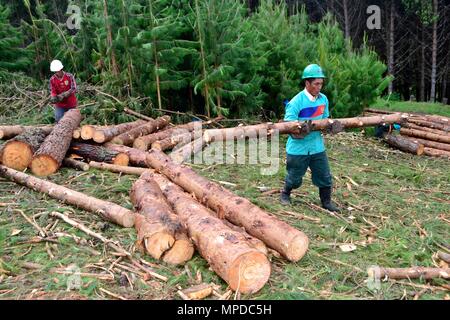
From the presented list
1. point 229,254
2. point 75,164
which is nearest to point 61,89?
point 75,164

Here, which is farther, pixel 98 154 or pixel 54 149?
pixel 98 154

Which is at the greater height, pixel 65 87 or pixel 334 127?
pixel 65 87

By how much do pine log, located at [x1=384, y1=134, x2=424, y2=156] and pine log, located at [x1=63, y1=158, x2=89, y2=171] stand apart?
277 inches

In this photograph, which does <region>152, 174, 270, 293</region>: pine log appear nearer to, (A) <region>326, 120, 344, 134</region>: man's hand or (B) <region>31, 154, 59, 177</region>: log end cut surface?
(A) <region>326, 120, 344, 134</region>: man's hand

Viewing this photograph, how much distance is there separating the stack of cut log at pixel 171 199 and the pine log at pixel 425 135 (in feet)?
9.77

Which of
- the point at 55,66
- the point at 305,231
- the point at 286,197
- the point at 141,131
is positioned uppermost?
the point at 55,66

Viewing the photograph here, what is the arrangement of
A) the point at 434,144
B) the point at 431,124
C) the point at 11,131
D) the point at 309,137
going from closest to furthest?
the point at 309,137 → the point at 11,131 → the point at 434,144 → the point at 431,124

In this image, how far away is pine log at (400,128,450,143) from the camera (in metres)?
10.3

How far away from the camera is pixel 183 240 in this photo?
4039 millimetres

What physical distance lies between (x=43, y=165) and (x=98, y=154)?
3.15 feet

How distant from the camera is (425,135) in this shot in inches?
420

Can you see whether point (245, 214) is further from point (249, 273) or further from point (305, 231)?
point (249, 273)
